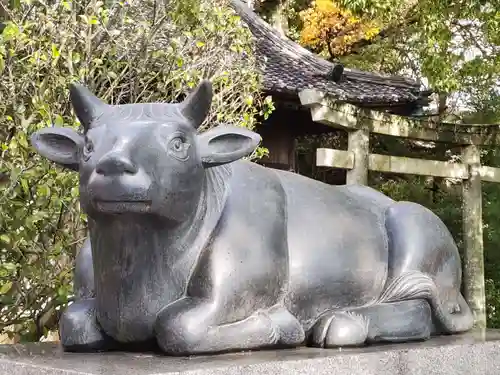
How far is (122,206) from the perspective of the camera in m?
2.04

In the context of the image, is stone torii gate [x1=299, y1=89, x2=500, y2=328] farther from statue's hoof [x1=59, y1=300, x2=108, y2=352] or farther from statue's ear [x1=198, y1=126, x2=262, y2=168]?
statue's hoof [x1=59, y1=300, x2=108, y2=352]

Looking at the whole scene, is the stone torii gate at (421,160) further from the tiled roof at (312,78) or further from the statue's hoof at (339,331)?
the statue's hoof at (339,331)

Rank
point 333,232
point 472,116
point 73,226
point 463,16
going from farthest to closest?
point 472,116, point 463,16, point 73,226, point 333,232

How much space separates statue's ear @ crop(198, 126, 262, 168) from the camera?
228 cm

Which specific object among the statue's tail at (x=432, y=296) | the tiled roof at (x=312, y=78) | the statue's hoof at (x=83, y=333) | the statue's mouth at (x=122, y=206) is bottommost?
the statue's hoof at (x=83, y=333)

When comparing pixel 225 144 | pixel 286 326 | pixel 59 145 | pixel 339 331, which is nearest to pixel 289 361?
pixel 286 326

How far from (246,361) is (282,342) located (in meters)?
0.29

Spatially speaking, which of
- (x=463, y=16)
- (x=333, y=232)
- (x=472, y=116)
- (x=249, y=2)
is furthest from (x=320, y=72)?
(x=333, y=232)

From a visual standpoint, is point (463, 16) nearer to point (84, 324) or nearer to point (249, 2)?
point (249, 2)

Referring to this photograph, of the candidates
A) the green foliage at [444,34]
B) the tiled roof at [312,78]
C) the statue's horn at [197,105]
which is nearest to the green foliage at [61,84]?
the statue's horn at [197,105]

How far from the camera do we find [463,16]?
8.49 m

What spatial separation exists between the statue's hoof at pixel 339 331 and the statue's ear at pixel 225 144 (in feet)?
2.18

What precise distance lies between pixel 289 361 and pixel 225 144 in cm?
70

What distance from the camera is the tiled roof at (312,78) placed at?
30.7 ft
